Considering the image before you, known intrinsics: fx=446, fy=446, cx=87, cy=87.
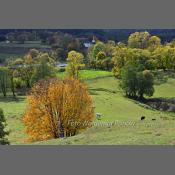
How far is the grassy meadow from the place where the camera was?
782 inches

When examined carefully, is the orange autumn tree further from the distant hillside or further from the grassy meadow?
the distant hillside

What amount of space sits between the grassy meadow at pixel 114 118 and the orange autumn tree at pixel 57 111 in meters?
1.42

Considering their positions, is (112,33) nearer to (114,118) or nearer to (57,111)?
(114,118)

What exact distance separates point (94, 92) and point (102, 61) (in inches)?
717

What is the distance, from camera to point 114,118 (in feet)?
153

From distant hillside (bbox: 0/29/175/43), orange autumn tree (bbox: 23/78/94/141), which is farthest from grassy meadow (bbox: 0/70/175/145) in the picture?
distant hillside (bbox: 0/29/175/43)

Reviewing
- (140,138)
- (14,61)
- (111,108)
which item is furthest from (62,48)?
(140,138)

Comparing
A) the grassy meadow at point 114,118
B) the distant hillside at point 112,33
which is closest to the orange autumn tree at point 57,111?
the grassy meadow at point 114,118

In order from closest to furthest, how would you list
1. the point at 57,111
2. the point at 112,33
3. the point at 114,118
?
the point at 57,111
the point at 114,118
the point at 112,33

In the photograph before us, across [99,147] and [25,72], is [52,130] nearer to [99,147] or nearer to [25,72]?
[99,147]

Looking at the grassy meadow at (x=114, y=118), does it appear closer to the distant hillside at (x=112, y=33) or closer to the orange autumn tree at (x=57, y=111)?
the orange autumn tree at (x=57, y=111)

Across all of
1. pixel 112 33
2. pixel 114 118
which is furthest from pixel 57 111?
pixel 112 33

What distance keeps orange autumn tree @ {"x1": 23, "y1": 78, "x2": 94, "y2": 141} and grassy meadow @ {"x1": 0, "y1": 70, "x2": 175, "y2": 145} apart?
1.42 m

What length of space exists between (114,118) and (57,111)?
38.2ft
